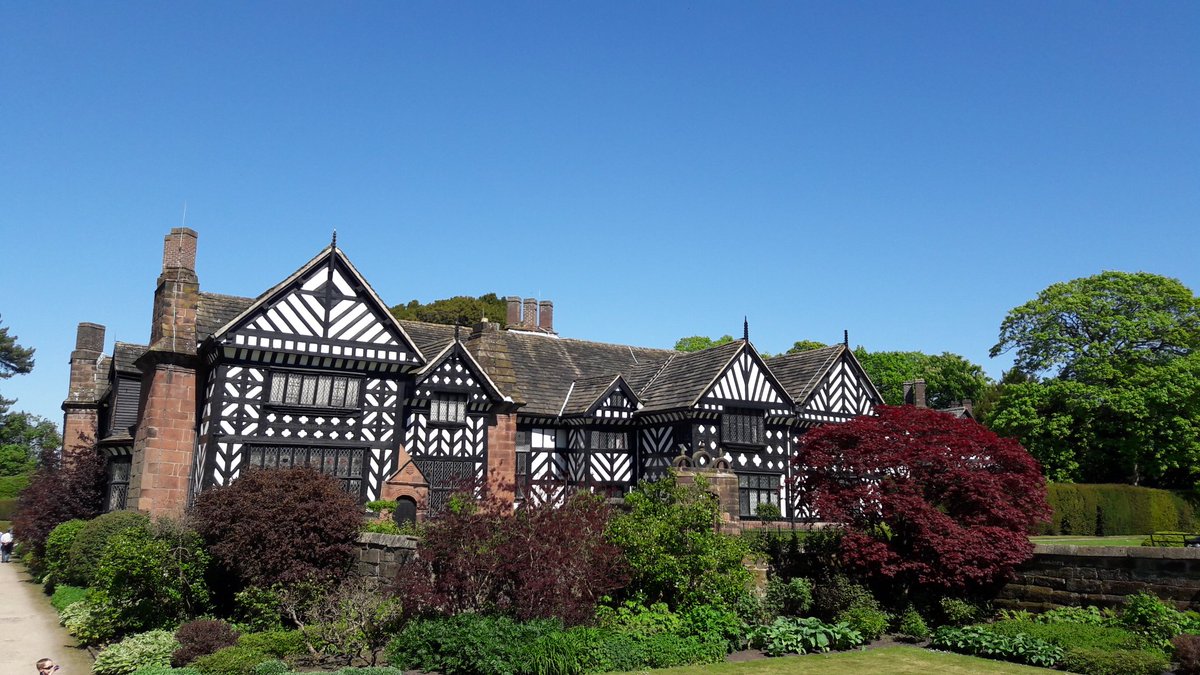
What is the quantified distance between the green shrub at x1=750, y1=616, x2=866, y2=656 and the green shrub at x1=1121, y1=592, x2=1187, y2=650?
4.52 meters

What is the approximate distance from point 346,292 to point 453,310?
129ft

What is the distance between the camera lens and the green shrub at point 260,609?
17.6 m

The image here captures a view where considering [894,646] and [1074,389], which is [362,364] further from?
[1074,389]

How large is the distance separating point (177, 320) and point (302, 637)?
1261cm

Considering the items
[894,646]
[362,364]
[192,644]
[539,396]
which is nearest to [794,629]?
[894,646]

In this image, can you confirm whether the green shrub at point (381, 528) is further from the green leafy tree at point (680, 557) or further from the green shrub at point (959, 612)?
the green shrub at point (959, 612)

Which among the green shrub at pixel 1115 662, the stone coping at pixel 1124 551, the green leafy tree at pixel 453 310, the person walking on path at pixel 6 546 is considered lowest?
the person walking on path at pixel 6 546

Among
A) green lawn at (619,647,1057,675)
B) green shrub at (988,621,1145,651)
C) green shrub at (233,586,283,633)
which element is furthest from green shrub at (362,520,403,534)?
green shrub at (988,621,1145,651)

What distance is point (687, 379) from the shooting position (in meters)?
32.2

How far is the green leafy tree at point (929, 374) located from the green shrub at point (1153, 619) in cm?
5114

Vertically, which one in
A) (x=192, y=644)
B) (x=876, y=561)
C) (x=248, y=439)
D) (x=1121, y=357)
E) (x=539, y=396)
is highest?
(x=1121, y=357)

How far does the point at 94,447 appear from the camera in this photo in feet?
106

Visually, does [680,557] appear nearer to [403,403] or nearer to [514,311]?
[403,403]

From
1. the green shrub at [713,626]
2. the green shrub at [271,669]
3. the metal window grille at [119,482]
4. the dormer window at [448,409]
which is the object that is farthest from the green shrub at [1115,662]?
the metal window grille at [119,482]
